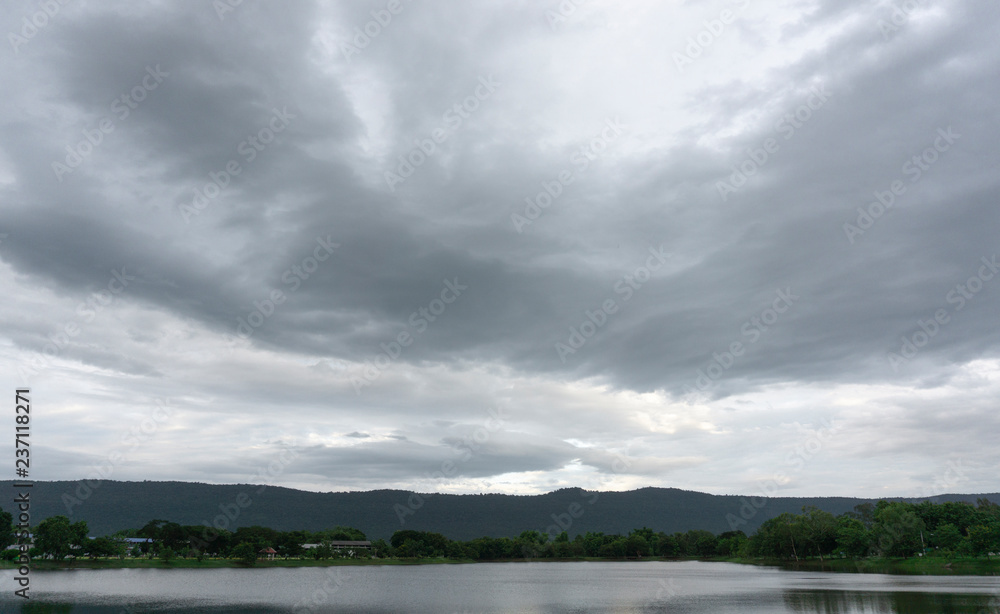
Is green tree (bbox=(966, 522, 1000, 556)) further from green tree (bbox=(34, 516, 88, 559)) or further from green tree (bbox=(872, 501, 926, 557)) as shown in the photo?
green tree (bbox=(34, 516, 88, 559))

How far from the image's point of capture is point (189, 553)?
144875 mm

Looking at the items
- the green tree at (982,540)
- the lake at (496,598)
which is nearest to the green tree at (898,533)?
the green tree at (982,540)

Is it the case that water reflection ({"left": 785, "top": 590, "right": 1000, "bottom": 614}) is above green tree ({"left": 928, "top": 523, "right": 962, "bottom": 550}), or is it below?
above

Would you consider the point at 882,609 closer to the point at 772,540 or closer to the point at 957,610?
the point at 957,610

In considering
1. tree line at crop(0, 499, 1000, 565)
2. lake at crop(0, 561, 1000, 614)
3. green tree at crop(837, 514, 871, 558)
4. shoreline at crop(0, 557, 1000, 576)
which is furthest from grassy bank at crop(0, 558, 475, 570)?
green tree at crop(837, 514, 871, 558)

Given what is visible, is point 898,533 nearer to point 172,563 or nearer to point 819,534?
point 819,534

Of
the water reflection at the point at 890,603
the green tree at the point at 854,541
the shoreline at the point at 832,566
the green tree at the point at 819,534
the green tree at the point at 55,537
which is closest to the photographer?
the water reflection at the point at 890,603

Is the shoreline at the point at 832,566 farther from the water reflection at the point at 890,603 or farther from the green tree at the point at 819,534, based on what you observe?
the water reflection at the point at 890,603

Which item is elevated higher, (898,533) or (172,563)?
(898,533)

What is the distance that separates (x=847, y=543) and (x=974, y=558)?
3241cm

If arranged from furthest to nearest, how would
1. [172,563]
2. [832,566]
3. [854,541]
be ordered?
[854,541] → [172,563] → [832,566]

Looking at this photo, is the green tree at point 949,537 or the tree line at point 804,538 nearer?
the tree line at point 804,538

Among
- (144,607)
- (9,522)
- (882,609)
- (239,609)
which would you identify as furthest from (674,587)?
(9,522)

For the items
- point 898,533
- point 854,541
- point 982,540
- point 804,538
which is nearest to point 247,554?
point 804,538
